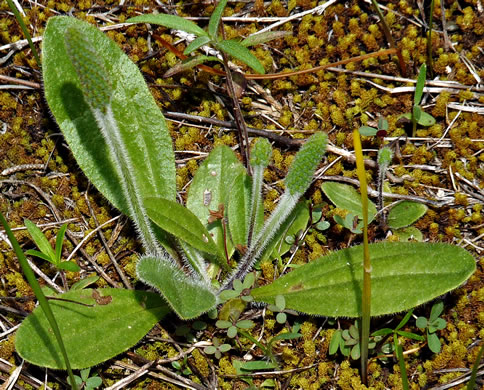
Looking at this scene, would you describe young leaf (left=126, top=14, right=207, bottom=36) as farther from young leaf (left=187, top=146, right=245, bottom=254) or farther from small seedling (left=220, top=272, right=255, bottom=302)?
small seedling (left=220, top=272, right=255, bottom=302)

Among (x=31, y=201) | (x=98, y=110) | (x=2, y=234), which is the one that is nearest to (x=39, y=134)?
(x=31, y=201)

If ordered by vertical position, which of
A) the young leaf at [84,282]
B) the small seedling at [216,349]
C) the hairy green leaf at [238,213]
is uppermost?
the hairy green leaf at [238,213]

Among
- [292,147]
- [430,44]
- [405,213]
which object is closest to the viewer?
[405,213]

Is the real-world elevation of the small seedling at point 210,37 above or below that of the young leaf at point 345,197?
above

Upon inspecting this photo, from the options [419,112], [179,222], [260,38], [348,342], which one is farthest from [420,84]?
[179,222]

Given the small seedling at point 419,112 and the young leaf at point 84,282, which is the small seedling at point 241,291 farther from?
the small seedling at point 419,112

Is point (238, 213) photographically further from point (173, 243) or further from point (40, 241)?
point (40, 241)

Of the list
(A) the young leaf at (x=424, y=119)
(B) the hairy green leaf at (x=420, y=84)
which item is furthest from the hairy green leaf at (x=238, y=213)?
(B) the hairy green leaf at (x=420, y=84)
